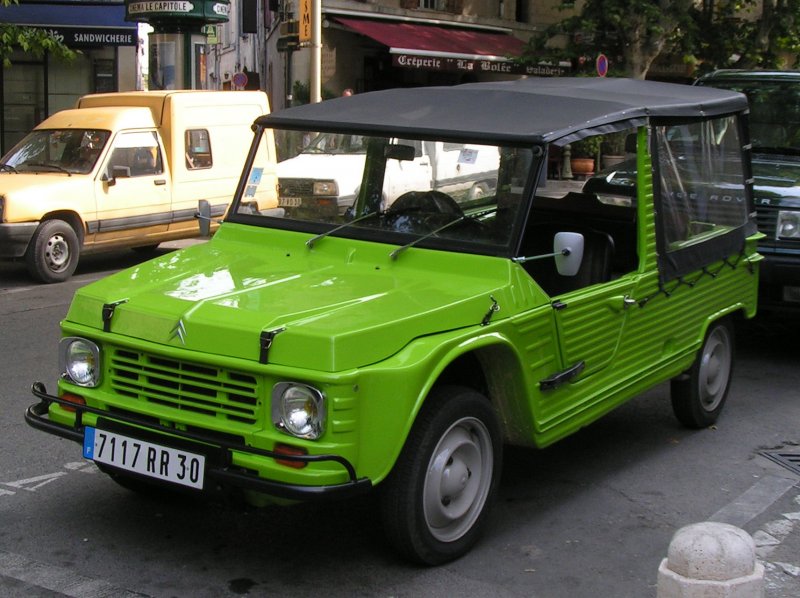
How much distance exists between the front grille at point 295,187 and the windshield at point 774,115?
5034mm

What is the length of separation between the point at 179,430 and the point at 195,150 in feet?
32.0

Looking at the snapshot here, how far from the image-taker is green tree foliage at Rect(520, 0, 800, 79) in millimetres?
24141

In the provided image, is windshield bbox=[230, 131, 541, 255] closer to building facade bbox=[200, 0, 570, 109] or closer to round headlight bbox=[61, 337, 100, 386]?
round headlight bbox=[61, 337, 100, 386]

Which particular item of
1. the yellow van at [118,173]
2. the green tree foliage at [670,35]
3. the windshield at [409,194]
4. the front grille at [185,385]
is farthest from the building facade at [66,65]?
the front grille at [185,385]

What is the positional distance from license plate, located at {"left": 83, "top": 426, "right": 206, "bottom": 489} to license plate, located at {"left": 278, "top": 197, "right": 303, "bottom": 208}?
1682 mm

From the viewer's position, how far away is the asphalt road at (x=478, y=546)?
4.48 metres

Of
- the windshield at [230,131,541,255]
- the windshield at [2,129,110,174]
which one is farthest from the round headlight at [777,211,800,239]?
the windshield at [2,129,110,174]

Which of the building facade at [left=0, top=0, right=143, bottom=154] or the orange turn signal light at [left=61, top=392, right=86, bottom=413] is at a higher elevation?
the building facade at [left=0, top=0, right=143, bottom=154]

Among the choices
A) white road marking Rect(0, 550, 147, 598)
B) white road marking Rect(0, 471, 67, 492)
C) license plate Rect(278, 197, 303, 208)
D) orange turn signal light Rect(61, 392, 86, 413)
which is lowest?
white road marking Rect(0, 550, 147, 598)

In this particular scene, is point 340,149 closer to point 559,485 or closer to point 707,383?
point 559,485

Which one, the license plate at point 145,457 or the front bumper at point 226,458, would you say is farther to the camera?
the license plate at point 145,457

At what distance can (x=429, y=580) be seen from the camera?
176 inches

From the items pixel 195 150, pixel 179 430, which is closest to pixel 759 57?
pixel 195 150

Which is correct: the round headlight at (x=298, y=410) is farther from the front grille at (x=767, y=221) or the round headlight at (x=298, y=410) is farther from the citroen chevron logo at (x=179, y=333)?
the front grille at (x=767, y=221)
